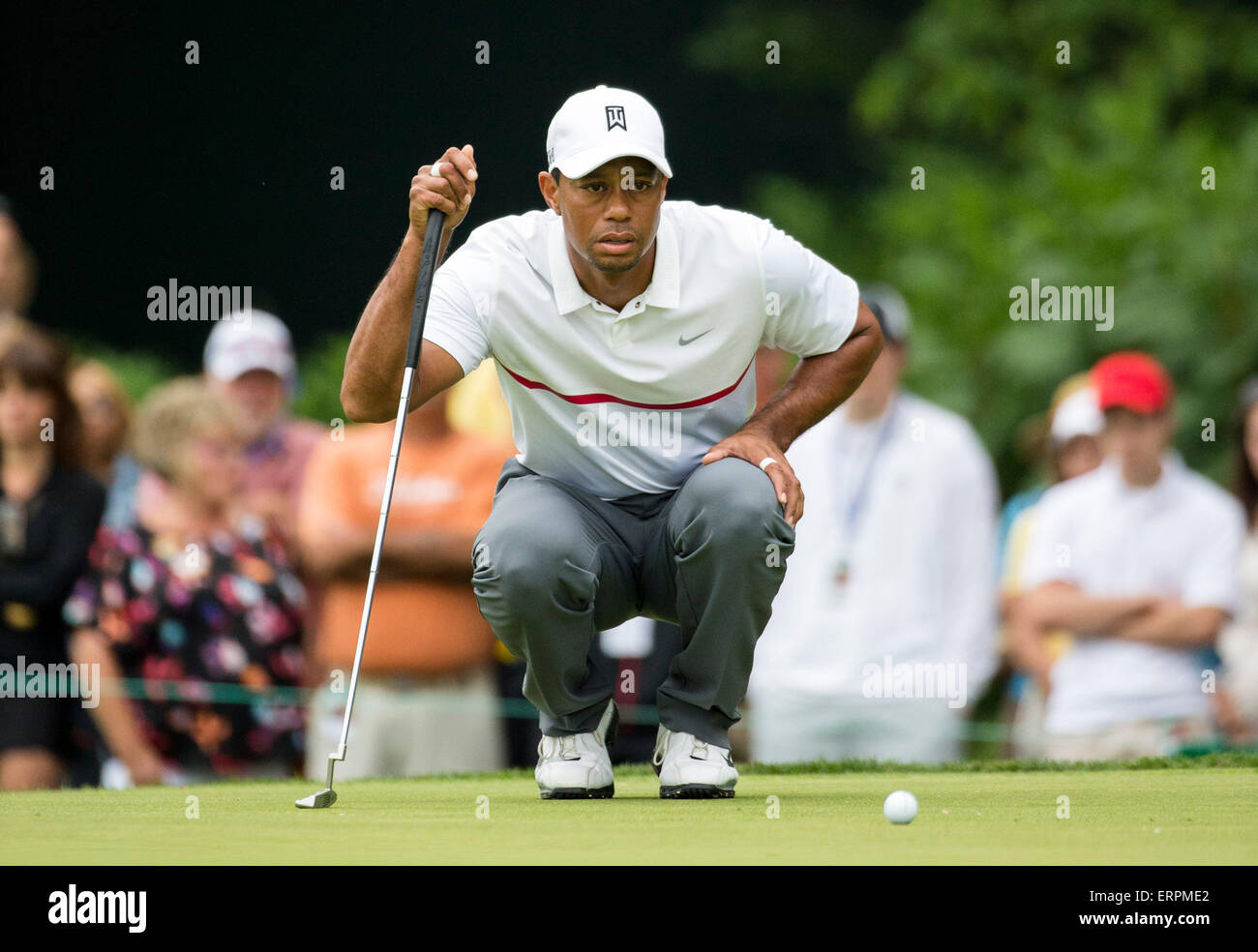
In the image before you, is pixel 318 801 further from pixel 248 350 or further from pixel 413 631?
pixel 248 350

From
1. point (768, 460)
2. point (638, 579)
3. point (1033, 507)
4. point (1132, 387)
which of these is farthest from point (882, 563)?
point (768, 460)

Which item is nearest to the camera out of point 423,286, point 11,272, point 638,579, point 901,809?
point 901,809

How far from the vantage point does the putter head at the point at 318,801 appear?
13.1ft

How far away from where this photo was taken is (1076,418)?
7.89 meters

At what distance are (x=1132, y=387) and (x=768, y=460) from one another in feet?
10.2

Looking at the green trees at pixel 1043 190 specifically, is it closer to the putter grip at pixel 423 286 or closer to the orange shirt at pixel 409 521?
the orange shirt at pixel 409 521

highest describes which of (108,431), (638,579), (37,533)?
(108,431)

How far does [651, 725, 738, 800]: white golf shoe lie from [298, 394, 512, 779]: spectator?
233cm

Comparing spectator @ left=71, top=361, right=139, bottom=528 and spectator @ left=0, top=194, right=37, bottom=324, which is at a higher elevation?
spectator @ left=0, top=194, right=37, bottom=324

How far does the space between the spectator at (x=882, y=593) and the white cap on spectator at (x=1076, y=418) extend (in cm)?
78

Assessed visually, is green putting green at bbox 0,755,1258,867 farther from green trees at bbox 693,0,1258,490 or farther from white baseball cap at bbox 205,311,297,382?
green trees at bbox 693,0,1258,490

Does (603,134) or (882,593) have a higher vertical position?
(603,134)

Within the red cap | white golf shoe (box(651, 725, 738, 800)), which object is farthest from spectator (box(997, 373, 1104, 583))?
white golf shoe (box(651, 725, 738, 800))

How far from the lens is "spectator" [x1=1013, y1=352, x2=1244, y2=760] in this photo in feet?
22.0
